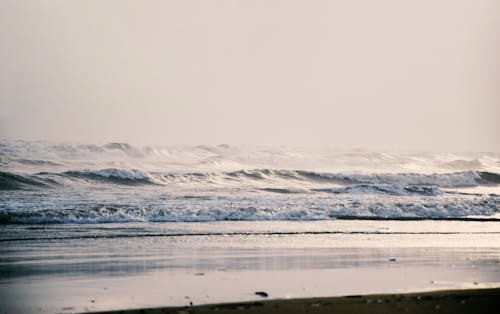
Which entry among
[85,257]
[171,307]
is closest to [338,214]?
[85,257]

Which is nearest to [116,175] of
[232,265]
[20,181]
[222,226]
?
[20,181]

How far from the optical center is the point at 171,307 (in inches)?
174

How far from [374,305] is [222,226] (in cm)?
571

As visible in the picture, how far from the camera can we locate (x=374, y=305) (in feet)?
Result: 15.1

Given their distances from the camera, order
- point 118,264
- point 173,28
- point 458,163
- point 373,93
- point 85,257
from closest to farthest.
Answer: point 118,264 < point 85,257 < point 173,28 < point 373,93 < point 458,163

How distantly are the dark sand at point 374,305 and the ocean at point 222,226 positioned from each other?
0.82 feet

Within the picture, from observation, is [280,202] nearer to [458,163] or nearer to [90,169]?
[90,169]

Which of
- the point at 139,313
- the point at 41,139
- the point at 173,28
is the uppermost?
the point at 173,28

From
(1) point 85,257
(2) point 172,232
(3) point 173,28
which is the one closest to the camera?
(1) point 85,257

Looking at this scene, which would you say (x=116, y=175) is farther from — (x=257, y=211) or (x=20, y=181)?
(x=257, y=211)

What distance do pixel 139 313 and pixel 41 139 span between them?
14087 millimetres

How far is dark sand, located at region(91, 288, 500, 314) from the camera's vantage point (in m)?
4.38

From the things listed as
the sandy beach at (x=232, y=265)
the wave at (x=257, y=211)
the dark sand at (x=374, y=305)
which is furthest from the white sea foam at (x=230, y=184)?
the dark sand at (x=374, y=305)

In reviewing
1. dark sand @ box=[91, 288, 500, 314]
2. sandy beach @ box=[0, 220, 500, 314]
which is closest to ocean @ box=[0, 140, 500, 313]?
sandy beach @ box=[0, 220, 500, 314]
